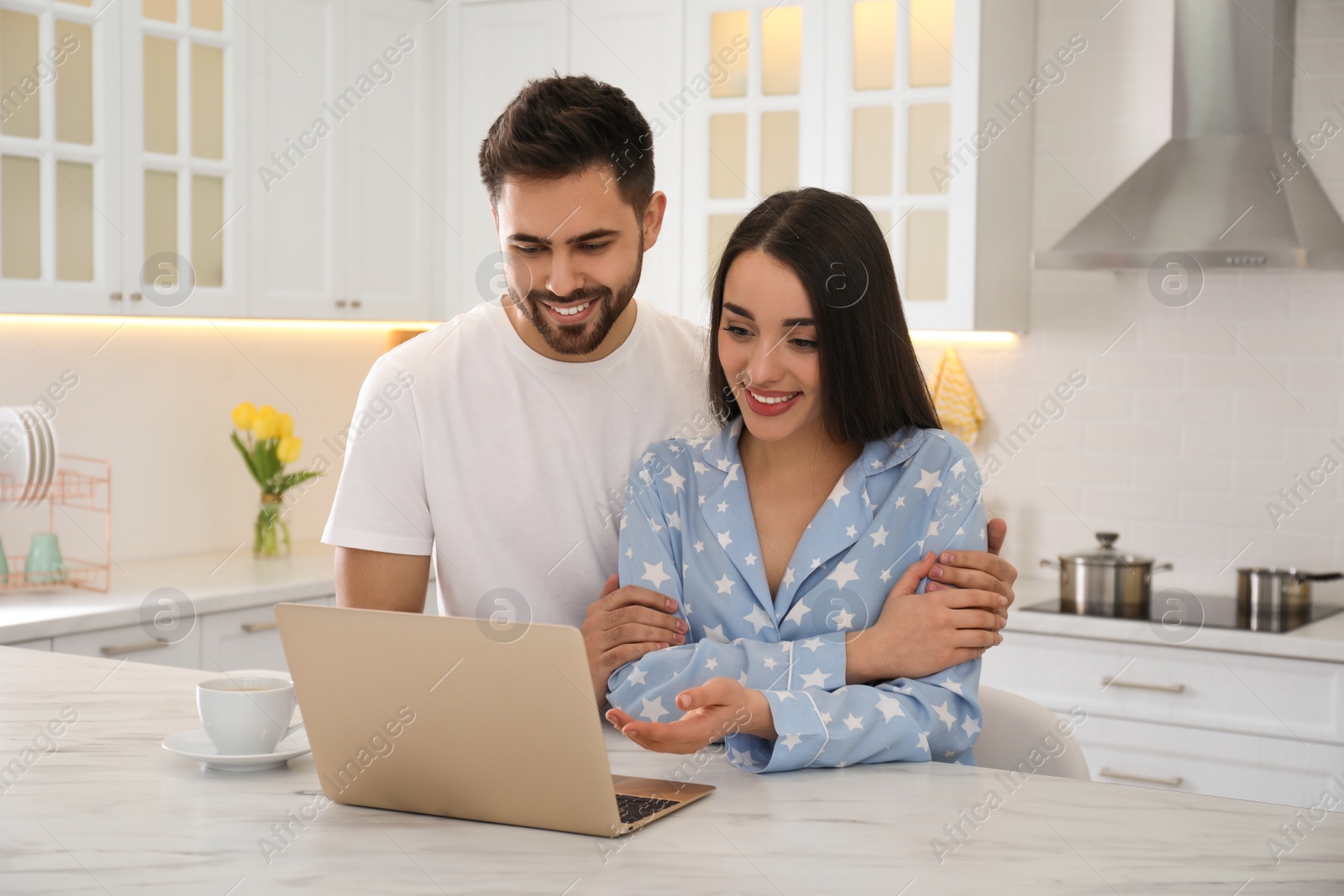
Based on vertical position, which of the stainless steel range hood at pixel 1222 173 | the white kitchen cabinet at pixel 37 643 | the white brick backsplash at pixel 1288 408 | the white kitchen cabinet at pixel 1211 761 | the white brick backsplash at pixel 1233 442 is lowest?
the white kitchen cabinet at pixel 1211 761

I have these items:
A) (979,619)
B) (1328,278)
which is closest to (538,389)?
(979,619)

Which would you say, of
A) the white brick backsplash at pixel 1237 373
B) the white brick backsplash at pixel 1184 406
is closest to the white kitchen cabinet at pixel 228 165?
the white brick backsplash at pixel 1184 406

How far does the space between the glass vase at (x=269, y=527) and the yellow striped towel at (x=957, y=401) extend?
174cm

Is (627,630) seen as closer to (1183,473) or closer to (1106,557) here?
(1106,557)

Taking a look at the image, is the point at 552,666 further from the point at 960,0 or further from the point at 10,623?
the point at 960,0

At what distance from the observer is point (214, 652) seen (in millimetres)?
2986

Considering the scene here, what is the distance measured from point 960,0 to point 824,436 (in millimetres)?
1997

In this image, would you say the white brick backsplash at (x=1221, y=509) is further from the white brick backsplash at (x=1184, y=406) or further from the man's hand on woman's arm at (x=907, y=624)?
the man's hand on woman's arm at (x=907, y=624)

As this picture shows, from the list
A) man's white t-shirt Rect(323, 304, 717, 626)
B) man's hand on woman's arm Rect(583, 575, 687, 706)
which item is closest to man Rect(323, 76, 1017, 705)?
man's white t-shirt Rect(323, 304, 717, 626)

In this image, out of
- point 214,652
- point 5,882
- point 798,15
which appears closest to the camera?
point 5,882

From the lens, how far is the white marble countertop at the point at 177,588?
2.70 m

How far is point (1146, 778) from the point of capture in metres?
3.06

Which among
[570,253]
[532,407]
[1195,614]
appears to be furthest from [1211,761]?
[570,253]

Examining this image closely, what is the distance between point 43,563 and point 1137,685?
2.41 m
